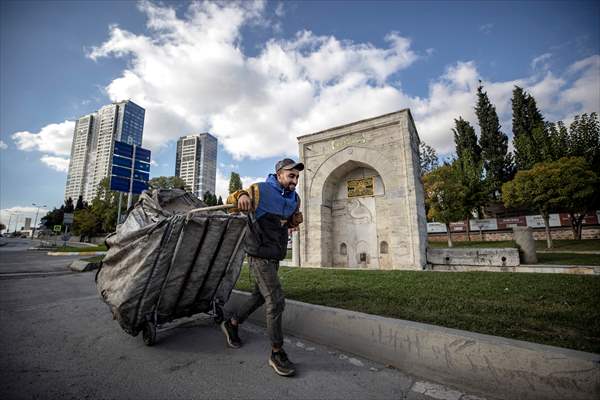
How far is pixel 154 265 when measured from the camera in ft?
8.64

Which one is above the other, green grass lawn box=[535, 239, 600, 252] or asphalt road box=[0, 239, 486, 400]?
green grass lawn box=[535, 239, 600, 252]

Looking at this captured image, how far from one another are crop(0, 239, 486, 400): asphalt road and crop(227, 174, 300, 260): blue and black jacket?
1142mm

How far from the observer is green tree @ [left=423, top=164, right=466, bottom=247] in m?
22.5

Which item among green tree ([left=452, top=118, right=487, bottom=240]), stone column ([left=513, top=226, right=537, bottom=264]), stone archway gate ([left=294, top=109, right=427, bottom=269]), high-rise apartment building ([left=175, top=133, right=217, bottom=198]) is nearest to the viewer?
stone column ([left=513, top=226, right=537, bottom=264])

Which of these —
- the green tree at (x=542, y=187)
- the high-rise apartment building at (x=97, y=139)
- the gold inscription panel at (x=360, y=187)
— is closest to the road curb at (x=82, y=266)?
the gold inscription panel at (x=360, y=187)

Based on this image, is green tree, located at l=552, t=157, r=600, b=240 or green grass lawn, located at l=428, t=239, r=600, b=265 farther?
green tree, located at l=552, t=157, r=600, b=240

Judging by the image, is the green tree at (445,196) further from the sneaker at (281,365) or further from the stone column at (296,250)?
the sneaker at (281,365)

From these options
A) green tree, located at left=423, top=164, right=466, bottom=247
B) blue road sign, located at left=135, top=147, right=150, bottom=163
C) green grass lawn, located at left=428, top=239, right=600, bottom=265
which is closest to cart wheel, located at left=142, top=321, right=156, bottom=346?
green grass lawn, located at left=428, top=239, right=600, bottom=265

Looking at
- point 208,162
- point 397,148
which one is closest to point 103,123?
point 208,162

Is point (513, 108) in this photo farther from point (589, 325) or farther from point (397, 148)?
point (589, 325)

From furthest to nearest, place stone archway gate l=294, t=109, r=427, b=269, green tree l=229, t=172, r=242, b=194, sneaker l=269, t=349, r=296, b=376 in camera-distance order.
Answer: green tree l=229, t=172, r=242, b=194 < stone archway gate l=294, t=109, r=427, b=269 < sneaker l=269, t=349, r=296, b=376

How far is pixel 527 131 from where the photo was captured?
31734 mm

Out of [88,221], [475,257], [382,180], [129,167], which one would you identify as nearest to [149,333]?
[382,180]

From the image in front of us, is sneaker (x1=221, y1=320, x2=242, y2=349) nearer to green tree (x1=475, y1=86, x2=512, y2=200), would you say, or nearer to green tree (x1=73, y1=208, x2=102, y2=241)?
green tree (x1=475, y1=86, x2=512, y2=200)
